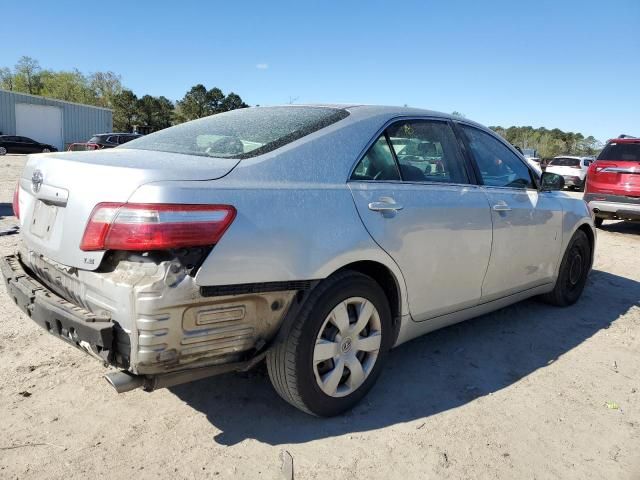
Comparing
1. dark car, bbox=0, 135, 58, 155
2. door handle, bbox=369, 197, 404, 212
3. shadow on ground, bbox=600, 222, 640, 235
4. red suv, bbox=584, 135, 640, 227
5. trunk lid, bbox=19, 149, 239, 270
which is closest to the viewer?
trunk lid, bbox=19, 149, 239, 270

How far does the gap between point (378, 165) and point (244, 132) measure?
0.76 meters

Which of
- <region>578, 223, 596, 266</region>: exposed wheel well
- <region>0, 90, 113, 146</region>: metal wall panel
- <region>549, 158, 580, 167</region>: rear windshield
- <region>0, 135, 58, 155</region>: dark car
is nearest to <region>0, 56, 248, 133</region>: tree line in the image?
<region>0, 90, 113, 146</region>: metal wall panel

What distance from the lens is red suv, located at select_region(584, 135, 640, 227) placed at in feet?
29.7

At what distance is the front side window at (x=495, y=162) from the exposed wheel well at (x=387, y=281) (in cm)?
119

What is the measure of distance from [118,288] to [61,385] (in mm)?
1306

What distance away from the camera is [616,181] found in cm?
929

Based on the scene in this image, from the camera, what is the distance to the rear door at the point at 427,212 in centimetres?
271

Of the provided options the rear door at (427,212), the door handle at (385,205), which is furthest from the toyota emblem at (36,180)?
the door handle at (385,205)

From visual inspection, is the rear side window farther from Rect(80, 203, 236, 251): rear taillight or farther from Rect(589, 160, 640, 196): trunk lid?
Rect(589, 160, 640, 196): trunk lid

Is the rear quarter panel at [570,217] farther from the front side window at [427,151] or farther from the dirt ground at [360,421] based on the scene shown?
the front side window at [427,151]

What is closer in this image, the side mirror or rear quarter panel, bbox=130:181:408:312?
rear quarter panel, bbox=130:181:408:312

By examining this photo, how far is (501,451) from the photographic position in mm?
2508

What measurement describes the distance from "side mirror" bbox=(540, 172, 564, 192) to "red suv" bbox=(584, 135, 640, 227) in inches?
229

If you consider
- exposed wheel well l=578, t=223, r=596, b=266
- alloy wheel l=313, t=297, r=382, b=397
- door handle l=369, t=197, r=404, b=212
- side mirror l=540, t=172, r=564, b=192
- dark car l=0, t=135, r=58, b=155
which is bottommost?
dark car l=0, t=135, r=58, b=155
